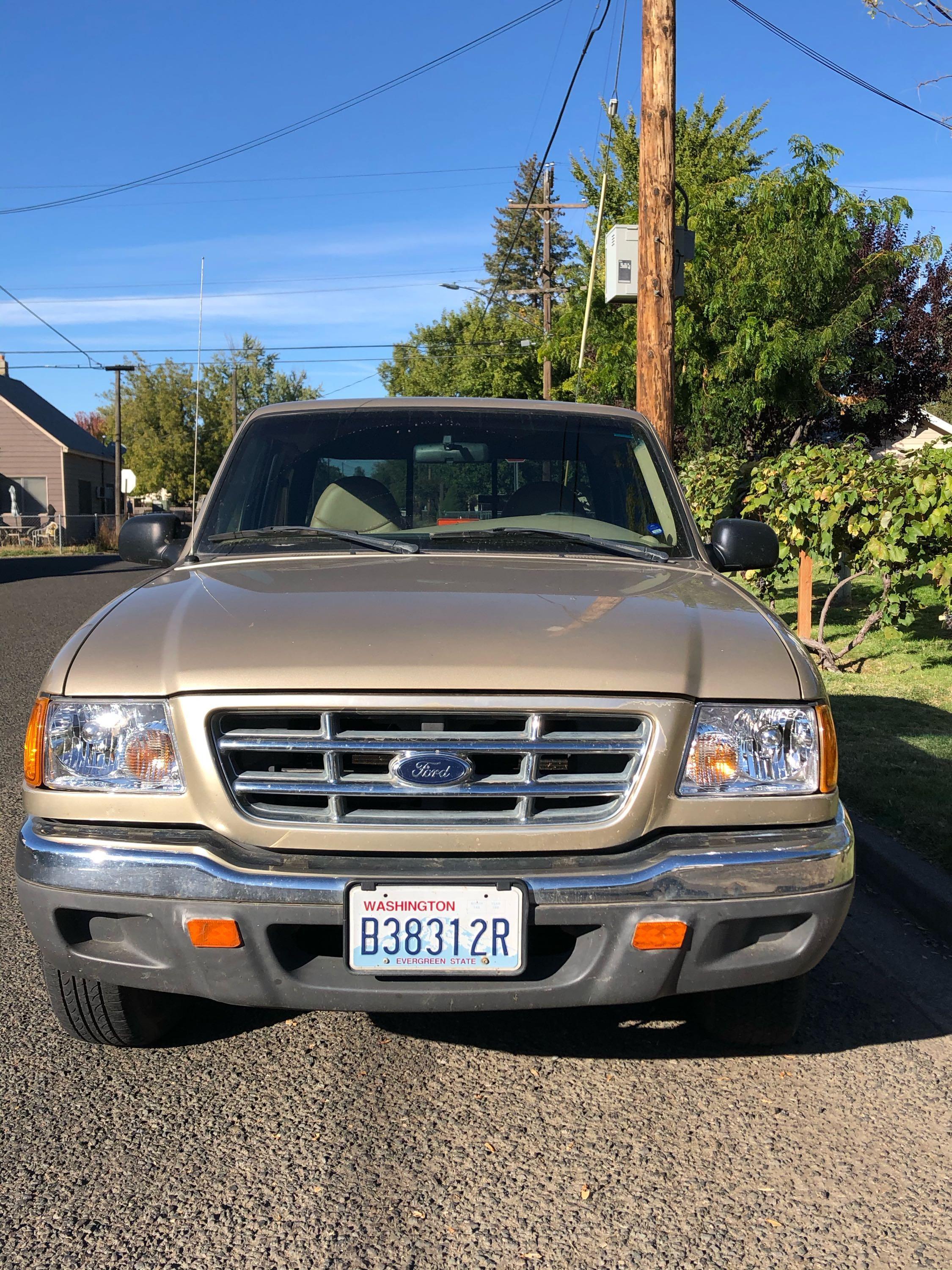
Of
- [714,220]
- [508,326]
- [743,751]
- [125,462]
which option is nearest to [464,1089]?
[743,751]

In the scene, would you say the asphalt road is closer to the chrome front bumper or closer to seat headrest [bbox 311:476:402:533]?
A: the chrome front bumper

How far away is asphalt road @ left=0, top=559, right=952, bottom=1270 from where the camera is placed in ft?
7.48

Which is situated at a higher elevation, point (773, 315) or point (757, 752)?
point (773, 315)

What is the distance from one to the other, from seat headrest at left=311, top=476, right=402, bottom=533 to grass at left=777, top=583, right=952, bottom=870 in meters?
2.52

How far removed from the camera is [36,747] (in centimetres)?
266

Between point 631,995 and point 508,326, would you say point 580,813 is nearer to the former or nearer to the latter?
point 631,995

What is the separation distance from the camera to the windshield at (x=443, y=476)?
3.98m

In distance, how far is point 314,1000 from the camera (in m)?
2.51

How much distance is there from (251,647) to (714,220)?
15.8 meters

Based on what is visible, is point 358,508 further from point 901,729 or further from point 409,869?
point 901,729

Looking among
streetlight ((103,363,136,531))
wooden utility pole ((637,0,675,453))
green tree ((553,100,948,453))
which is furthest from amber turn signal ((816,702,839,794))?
streetlight ((103,363,136,531))

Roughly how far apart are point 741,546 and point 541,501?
2.36ft

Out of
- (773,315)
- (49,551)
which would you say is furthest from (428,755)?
(49,551)

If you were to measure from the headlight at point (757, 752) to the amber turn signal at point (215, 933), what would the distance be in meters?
1.04
